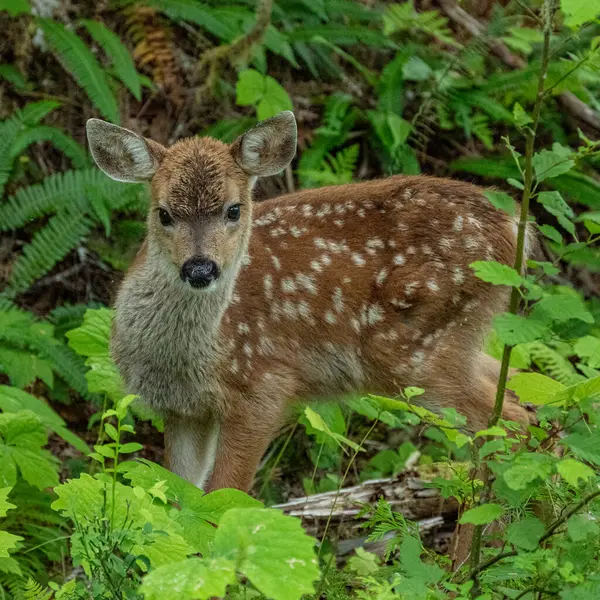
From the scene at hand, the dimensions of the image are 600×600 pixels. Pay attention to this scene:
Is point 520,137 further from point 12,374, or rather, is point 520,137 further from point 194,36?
point 12,374

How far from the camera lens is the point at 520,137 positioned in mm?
8266

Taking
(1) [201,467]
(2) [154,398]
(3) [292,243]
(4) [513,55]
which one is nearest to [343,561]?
(1) [201,467]

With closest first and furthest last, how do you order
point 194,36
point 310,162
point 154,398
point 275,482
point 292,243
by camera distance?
1. point 154,398
2. point 292,243
3. point 275,482
4. point 310,162
5. point 194,36

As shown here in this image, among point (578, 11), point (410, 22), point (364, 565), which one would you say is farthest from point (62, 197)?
point (578, 11)

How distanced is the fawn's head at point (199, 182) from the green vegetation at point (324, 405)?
33.6 inches

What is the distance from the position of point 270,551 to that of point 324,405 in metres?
3.03

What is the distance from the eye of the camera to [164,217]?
15.5ft

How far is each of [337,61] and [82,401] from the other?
11.2 feet

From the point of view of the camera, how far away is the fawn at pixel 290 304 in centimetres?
500

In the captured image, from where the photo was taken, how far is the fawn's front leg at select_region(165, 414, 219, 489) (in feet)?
17.2

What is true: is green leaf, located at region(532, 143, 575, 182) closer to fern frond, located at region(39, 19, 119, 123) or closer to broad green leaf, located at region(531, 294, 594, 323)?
broad green leaf, located at region(531, 294, 594, 323)

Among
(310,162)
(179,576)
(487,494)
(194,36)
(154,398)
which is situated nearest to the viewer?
(179,576)

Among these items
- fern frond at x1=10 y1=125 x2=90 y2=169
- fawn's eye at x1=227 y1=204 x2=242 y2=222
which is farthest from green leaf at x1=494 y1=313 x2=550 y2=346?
fern frond at x1=10 y1=125 x2=90 y2=169

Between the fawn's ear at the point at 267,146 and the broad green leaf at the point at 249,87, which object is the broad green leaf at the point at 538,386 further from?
the broad green leaf at the point at 249,87
